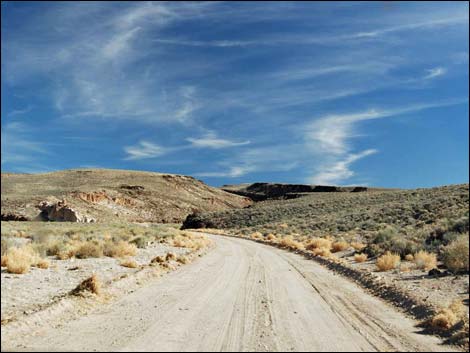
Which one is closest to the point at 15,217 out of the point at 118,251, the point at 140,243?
the point at 118,251

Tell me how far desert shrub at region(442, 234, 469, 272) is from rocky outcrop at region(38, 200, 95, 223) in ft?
65.5

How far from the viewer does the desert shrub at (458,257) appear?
15984 millimetres

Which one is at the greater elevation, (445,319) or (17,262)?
(17,262)

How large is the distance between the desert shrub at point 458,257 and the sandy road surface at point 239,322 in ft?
13.9

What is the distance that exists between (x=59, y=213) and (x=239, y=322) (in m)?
37.5

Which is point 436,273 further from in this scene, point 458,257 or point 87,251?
point 87,251

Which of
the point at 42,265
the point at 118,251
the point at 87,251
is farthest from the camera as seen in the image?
the point at 118,251

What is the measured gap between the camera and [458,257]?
639 inches

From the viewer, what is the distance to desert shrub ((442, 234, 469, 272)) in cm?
1598

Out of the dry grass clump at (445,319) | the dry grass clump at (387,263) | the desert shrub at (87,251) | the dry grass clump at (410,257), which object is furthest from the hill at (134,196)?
the dry grass clump at (445,319)

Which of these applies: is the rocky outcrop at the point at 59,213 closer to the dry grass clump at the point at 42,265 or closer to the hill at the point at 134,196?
the hill at the point at 134,196

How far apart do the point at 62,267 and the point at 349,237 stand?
24219 millimetres

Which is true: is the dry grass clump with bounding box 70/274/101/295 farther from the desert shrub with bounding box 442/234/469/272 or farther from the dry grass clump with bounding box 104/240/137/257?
the desert shrub with bounding box 442/234/469/272

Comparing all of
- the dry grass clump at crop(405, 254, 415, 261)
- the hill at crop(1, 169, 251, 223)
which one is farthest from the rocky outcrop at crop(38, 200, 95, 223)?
the dry grass clump at crop(405, 254, 415, 261)
